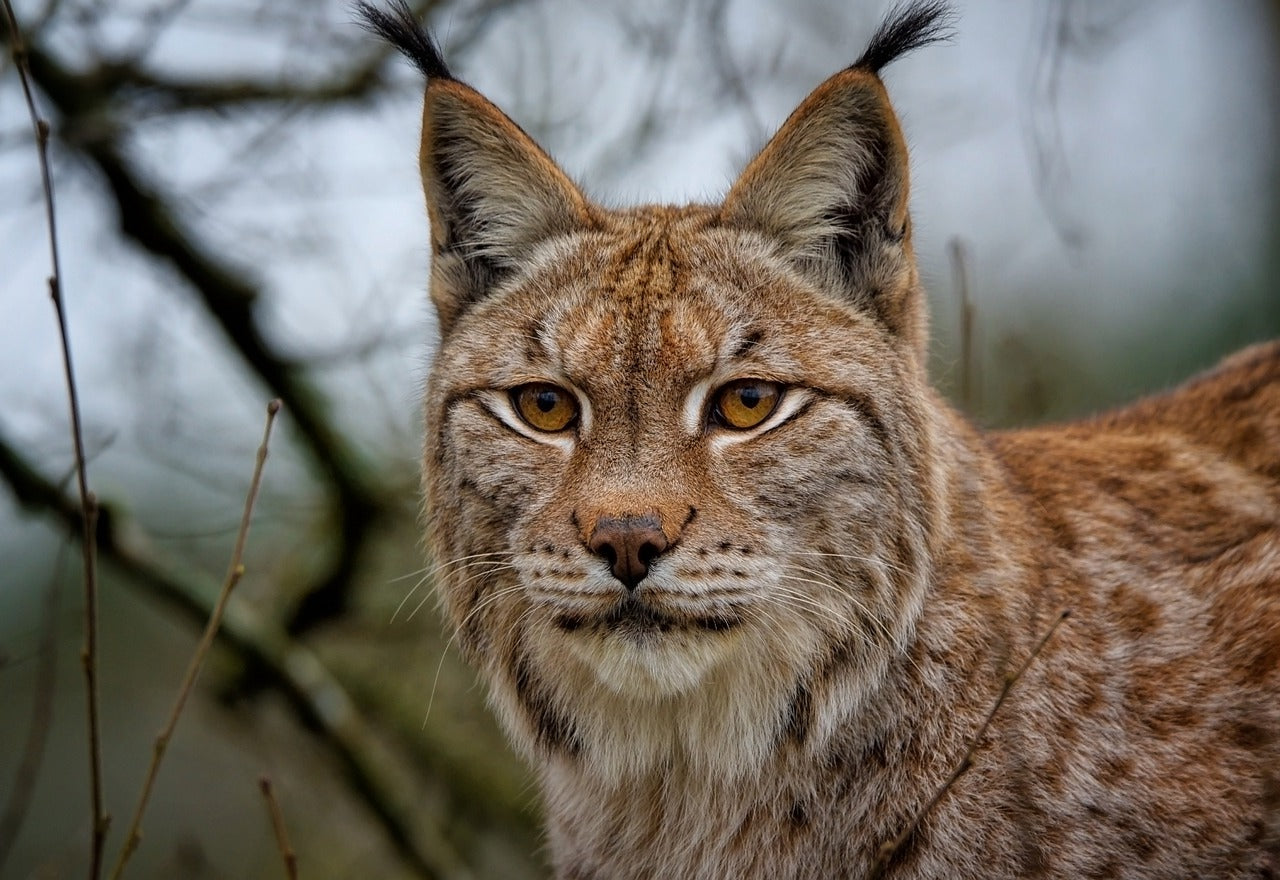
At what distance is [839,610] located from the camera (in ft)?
13.5

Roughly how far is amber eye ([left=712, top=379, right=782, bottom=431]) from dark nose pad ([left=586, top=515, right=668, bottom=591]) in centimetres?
60

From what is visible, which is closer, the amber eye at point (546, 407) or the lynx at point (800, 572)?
the lynx at point (800, 572)

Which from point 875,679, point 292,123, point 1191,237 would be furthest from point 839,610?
point 1191,237

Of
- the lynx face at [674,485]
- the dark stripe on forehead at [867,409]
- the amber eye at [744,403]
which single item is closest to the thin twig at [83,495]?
the lynx face at [674,485]

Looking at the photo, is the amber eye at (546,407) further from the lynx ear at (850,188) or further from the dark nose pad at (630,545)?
the lynx ear at (850,188)

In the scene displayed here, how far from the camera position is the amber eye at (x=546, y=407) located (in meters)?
4.30

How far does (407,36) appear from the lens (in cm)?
454

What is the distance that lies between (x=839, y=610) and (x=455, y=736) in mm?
4154

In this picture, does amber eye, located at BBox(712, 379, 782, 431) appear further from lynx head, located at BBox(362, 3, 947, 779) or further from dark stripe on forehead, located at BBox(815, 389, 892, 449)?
dark stripe on forehead, located at BBox(815, 389, 892, 449)

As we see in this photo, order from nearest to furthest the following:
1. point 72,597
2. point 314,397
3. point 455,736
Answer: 1. point 314,397
2. point 455,736
3. point 72,597

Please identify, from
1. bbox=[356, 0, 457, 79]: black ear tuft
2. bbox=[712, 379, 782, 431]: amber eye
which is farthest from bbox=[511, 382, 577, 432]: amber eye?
bbox=[356, 0, 457, 79]: black ear tuft

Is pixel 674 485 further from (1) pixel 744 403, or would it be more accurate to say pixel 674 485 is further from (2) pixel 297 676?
(2) pixel 297 676

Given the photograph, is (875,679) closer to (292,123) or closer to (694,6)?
(694,6)

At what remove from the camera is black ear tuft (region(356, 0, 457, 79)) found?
14.8 ft
